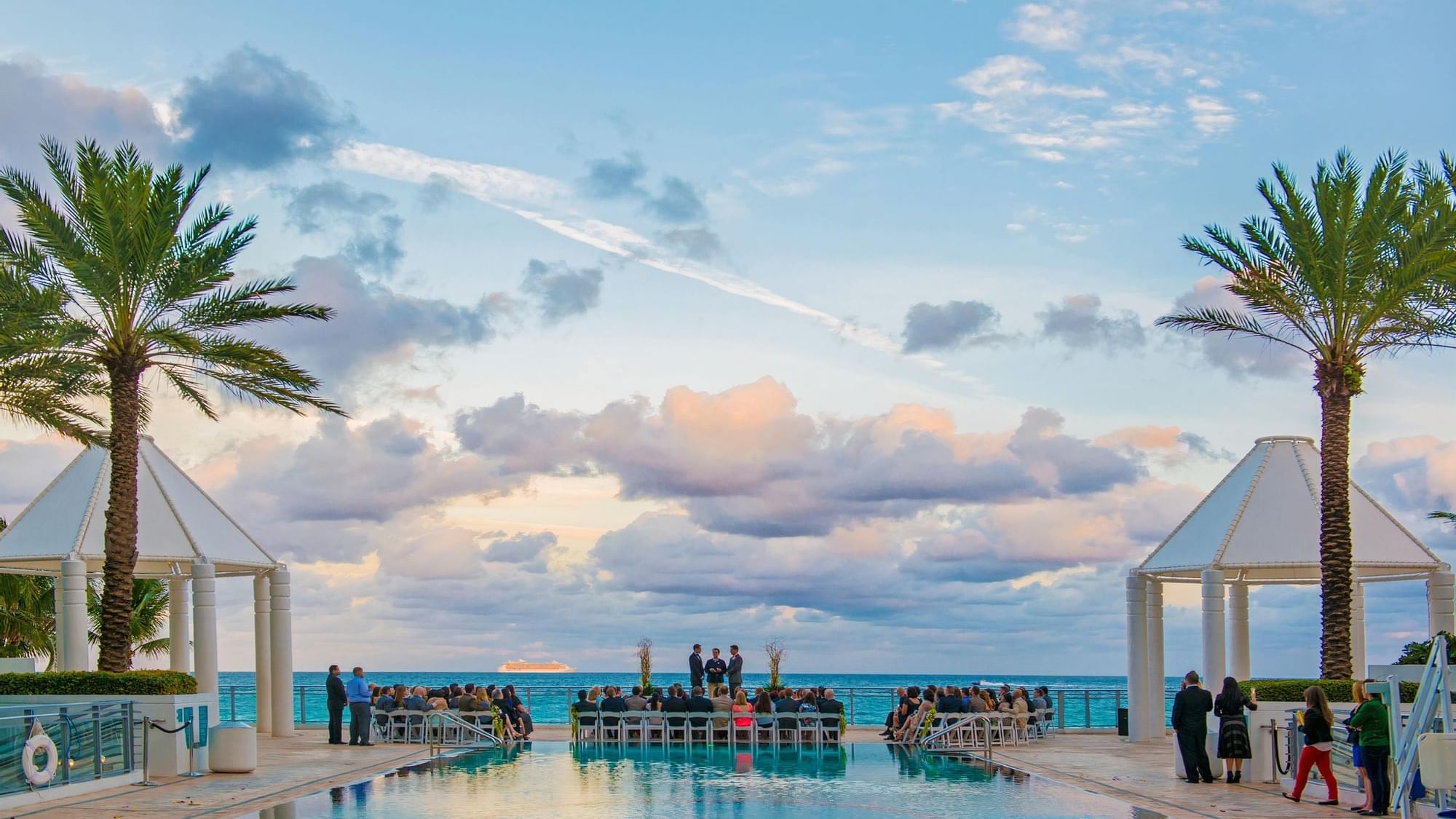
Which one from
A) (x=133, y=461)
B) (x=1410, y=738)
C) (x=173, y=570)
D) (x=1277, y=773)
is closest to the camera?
(x=1410, y=738)

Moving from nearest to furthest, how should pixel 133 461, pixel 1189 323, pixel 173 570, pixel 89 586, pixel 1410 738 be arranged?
pixel 1410 738, pixel 133 461, pixel 1189 323, pixel 173 570, pixel 89 586

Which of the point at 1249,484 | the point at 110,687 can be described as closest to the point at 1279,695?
the point at 1249,484

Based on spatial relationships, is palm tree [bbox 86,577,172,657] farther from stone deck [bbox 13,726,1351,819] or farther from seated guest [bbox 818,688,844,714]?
seated guest [bbox 818,688,844,714]

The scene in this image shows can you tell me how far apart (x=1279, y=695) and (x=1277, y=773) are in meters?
1.29

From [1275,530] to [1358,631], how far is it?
→ 2872 mm

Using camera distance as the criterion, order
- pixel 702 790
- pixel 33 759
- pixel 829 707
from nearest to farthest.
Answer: pixel 33 759, pixel 702 790, pixel 829 707

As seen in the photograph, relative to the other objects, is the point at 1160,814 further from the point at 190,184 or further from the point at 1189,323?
the point at 190,184

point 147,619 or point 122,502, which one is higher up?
point 122,502

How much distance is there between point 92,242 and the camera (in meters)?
24.5

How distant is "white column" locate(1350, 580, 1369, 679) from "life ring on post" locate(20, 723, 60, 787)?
77.9 feet

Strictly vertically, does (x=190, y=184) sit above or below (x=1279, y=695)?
above

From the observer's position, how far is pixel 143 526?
30.1 metres

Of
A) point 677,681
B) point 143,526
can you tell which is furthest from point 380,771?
point 677,681

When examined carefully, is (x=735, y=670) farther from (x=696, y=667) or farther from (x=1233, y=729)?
(x=1233, y=729)
